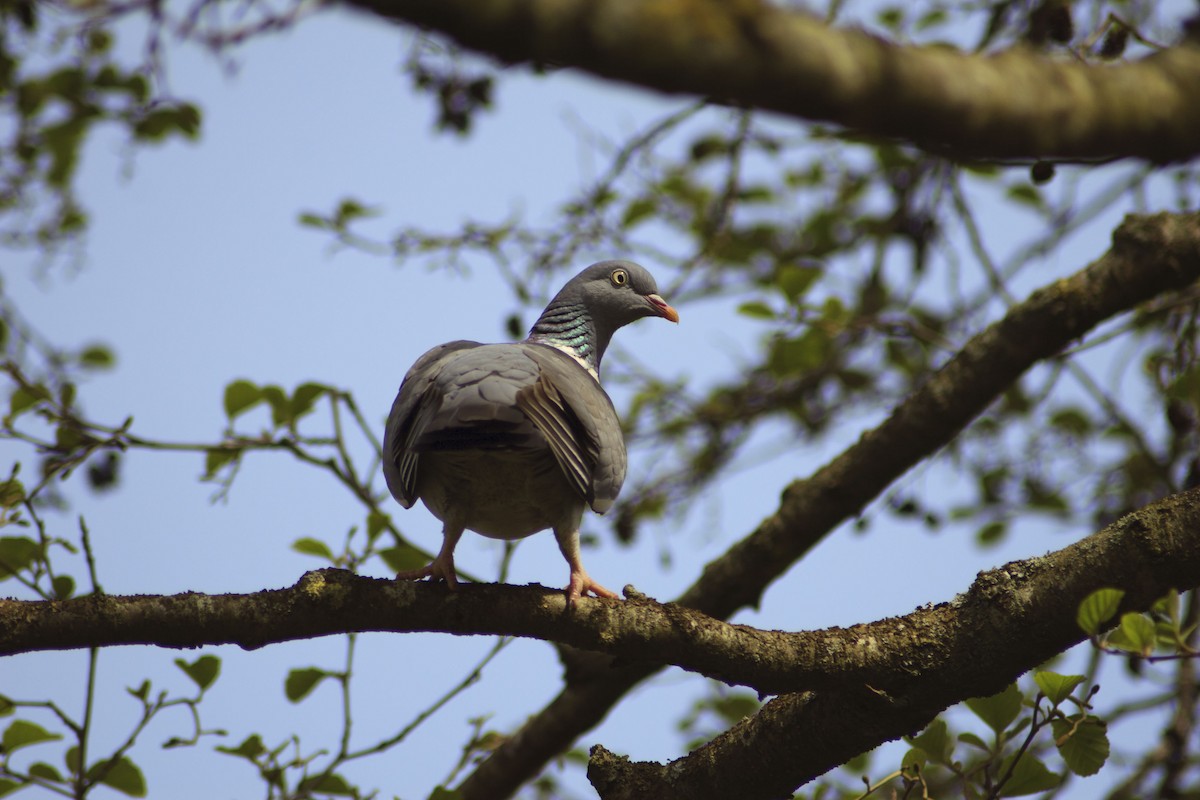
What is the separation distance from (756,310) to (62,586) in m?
2.94

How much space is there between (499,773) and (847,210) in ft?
12.7

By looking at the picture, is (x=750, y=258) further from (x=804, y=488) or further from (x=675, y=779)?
(x=675, y=779)

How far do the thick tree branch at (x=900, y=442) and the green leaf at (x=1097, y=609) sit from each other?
84.8 inches

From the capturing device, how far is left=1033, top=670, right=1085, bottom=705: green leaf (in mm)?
2711

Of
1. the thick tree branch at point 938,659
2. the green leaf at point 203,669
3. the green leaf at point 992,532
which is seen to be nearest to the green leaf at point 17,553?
the green leaf at point 203,669

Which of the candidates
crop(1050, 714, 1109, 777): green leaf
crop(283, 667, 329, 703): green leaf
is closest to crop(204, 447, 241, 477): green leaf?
crop(283, 667, 329, 703): green leaf

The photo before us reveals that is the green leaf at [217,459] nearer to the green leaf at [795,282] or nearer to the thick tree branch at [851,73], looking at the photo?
the green leaf at [795,282]

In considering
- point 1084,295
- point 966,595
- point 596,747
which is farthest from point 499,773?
point 1084,295

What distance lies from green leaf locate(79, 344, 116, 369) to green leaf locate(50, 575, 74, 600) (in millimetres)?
2768

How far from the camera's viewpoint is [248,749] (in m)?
3.76

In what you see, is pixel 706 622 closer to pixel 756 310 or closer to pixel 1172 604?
pixel 1172 604

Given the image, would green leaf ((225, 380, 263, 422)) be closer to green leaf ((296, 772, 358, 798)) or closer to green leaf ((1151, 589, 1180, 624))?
green leaf ((296, 772, 358, 798))

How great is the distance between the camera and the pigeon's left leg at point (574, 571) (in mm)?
3337

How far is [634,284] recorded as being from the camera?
18.1 ft
